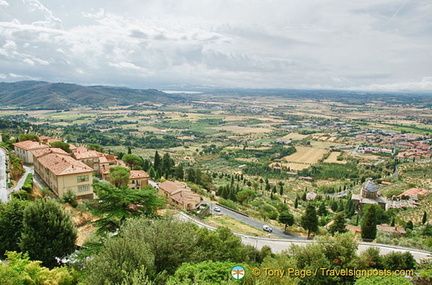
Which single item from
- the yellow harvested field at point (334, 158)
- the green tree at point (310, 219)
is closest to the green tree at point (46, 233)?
the green tree at point (310, 219)

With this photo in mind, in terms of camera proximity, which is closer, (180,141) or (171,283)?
(171,283)

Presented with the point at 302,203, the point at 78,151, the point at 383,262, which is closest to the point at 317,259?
the point at 383,262

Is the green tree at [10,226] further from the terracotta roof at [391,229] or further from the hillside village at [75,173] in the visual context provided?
the terracotta roof at [391,229]

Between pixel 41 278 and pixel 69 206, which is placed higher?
pixel 41 278

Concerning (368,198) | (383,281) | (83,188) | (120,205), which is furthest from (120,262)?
(368,198)

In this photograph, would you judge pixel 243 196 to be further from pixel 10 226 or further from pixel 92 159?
pixel 10 226

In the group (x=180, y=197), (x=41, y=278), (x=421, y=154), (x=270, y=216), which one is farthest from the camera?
(x=421, y=154)

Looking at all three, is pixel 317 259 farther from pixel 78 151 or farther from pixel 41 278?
pixel 78 151
